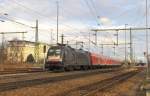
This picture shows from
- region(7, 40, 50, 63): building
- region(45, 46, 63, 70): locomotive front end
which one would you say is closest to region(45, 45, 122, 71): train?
region(45, 46, 63, 70): locomotive front end

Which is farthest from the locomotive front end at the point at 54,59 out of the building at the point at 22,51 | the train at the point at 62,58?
the building at the point at 22,51

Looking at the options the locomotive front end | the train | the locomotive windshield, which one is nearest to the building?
the train

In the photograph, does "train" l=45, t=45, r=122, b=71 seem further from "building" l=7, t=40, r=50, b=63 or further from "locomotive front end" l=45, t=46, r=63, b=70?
"building" l=7, t=40, r=50, b=63

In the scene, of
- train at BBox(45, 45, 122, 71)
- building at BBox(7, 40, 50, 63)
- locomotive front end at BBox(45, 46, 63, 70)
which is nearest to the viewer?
locomotive front end at BBox(45, 46, 63, 70)

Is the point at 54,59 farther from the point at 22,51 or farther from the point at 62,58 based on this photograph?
the point at 22,51

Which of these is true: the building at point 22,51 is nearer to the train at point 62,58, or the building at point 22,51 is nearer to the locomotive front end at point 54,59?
the train at point 62,58

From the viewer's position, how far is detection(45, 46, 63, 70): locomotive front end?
48.0 metres

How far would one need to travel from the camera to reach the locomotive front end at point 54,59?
48.0 m

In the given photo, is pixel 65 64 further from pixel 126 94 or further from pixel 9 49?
pixel 9 49

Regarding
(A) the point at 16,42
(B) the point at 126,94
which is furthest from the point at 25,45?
(B) the point at 126,94

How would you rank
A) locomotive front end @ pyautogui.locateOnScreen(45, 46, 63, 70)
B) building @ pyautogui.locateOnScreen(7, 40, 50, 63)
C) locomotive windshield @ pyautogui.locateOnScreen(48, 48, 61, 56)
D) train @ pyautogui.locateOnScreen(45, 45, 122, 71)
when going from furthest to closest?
1. building @ pyautogui.locateOnScreen(7, 40, 50, 63)
2. locomotive windshield @ pyautogui.locateOnScreen(48, 48, 61, 56)
3. train @ pyautogui.locateOnScreen(45, 45, 122, 71)
4. locomotive front end @ pyautogui.locateOnScreen(45, 46, 63, 70)

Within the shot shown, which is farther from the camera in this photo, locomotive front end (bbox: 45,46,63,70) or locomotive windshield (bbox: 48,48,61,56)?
locomotive windshield (bbox: 48,48,61,56)

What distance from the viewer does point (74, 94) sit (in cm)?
2064

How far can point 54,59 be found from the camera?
1912 inches
